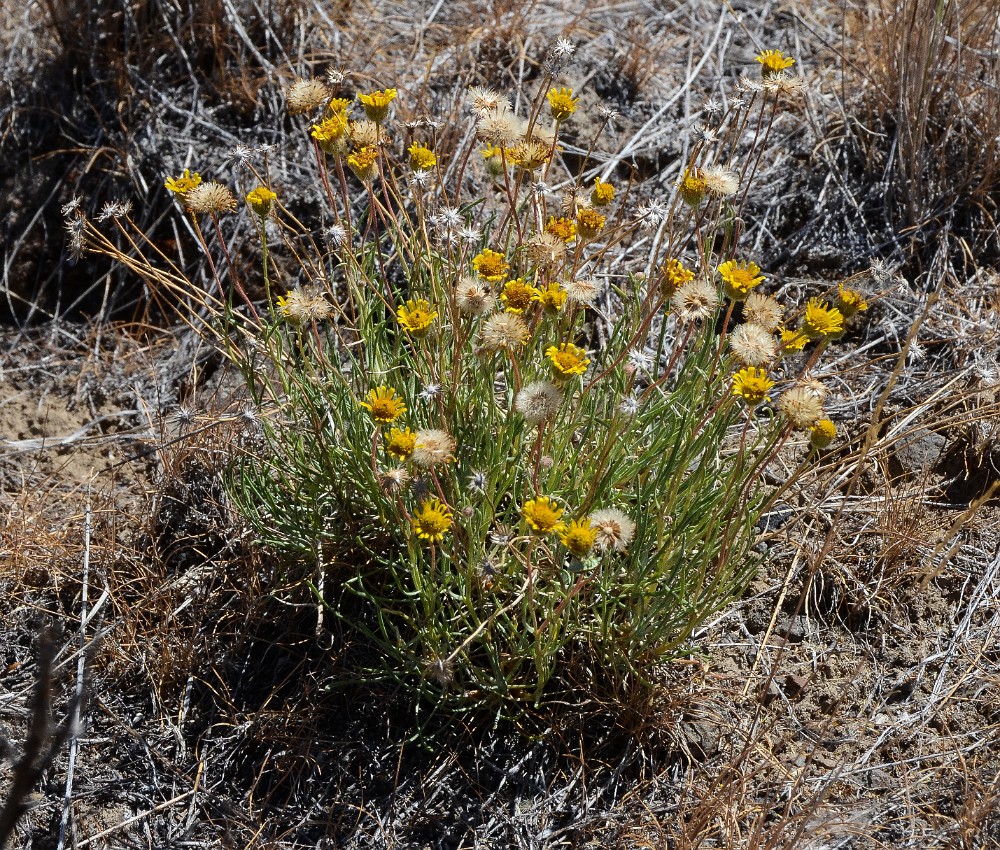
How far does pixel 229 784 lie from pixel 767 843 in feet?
4.55

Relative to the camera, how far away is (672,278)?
2.16 metres

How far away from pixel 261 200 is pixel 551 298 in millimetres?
710

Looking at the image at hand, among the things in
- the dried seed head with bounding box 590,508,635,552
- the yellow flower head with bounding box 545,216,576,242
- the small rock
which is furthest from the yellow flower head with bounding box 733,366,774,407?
the small rock

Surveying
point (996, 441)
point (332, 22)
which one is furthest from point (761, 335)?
point (332, 22)

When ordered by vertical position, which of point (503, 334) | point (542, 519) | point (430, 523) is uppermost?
point (503, 334)

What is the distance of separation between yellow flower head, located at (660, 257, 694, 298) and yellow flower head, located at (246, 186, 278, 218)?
2.96 ft

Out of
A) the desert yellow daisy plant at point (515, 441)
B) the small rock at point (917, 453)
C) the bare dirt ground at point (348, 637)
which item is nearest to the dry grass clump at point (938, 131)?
the bare dirt ground at point (348, 637)

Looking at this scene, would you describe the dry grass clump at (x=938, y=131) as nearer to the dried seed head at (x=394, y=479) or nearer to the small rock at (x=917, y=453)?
the small rock at (x=917, y=453)

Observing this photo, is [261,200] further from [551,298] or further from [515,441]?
[515,441]

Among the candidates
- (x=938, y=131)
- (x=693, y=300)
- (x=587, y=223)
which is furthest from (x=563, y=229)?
(x=938, y=131)

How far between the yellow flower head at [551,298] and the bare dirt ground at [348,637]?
78 centimetres

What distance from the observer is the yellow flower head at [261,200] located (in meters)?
2.21

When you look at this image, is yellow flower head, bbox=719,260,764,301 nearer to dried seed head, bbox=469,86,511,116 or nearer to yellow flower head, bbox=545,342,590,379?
yellow flower head, bbox=545,342,590,379

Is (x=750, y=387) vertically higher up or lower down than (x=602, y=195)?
lower down
